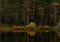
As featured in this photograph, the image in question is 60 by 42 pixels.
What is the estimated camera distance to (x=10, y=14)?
66625 mm

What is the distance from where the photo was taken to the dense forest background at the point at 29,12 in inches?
2530

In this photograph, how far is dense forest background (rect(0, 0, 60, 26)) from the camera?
64.2 m

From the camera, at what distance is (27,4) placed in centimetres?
6494

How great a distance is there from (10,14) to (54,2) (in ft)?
40.5

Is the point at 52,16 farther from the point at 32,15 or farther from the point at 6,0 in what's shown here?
the point at 6,0

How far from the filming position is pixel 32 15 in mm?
65500

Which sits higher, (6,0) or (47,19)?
(6,0)

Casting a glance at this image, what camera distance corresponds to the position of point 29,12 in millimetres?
65062

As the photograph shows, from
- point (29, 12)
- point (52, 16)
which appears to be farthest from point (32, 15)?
point (52, 16)

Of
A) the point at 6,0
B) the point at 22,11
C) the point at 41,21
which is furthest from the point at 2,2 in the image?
the point at 41,21

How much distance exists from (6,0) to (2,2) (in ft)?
5.62

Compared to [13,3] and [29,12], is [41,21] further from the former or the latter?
[13,3]

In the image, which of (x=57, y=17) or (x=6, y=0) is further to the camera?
(x=6, y=0)

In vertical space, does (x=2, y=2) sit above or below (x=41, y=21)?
above
